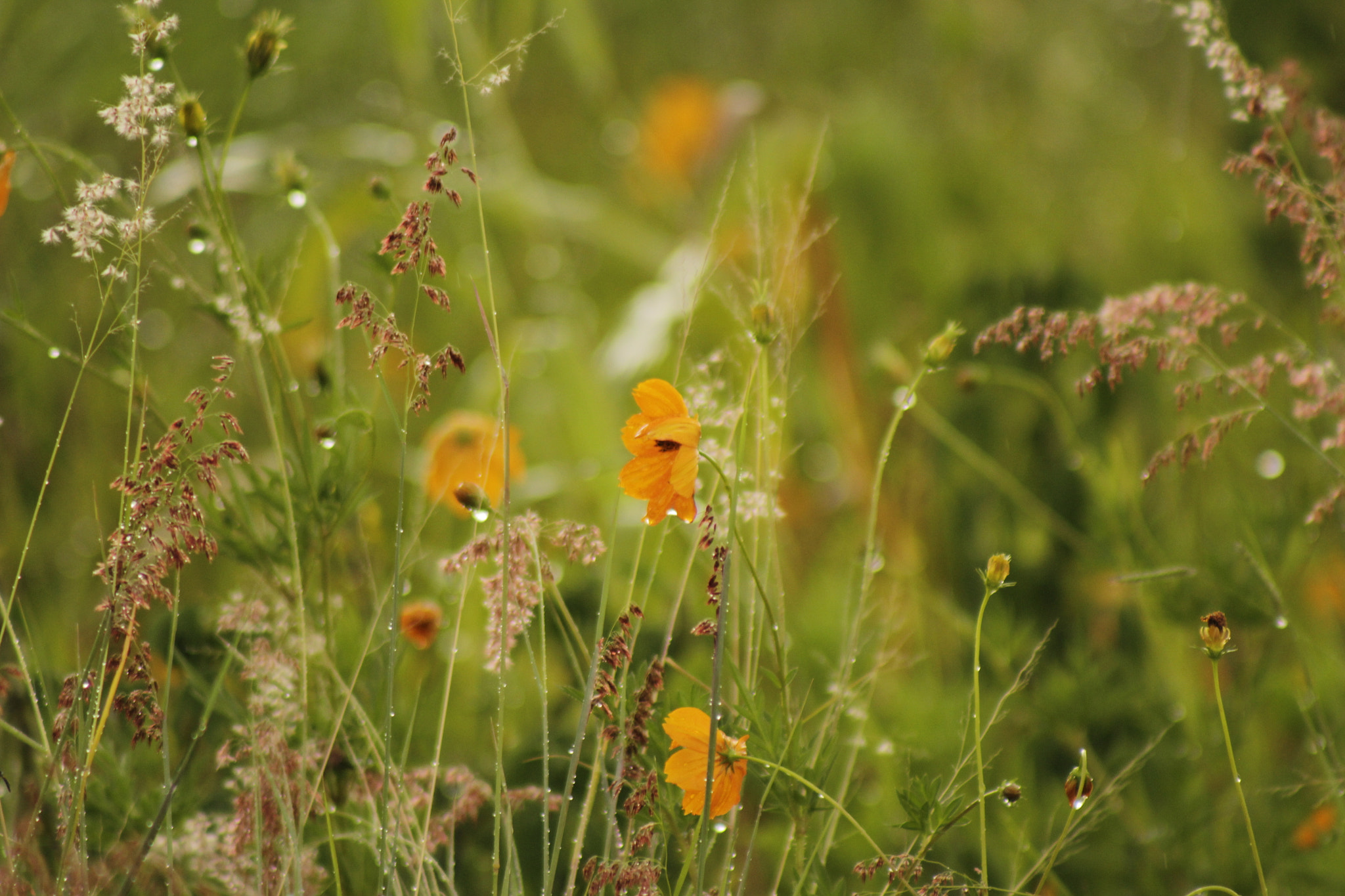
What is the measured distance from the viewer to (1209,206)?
1.39 meters

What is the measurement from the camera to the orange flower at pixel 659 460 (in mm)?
373

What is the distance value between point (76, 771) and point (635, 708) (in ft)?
0.70

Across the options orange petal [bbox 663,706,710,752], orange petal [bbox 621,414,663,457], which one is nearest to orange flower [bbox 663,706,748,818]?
orange petal [bbox 663,706,710,752]

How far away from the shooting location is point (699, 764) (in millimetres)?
375

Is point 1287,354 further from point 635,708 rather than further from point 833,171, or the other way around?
point 833,171

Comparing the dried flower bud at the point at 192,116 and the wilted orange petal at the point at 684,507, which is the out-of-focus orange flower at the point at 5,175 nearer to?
the dried flower bud at the point at 192,116

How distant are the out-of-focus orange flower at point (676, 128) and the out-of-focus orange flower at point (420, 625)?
4.26ft

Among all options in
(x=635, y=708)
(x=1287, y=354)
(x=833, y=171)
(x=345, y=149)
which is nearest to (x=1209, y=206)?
(x=833, y=171)

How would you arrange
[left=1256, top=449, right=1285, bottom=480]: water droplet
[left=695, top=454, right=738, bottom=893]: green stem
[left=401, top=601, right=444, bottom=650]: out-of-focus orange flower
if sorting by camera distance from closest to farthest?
[left=695, top=454, right=738, bottom=893]: green stem
[left=401, top=601, right=444, bottom=650]: out-of-focus orange flower
[left=1256, top=449, right=1285, bottom=480]: water droplet

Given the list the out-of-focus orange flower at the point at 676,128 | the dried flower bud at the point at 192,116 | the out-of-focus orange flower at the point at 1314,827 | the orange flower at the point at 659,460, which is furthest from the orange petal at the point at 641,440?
the out-of-focus orange flower at the point at 676,128

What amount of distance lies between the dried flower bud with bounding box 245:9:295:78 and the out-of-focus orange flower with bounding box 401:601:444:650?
0.87ft

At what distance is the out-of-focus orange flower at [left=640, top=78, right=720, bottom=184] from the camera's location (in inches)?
69.9

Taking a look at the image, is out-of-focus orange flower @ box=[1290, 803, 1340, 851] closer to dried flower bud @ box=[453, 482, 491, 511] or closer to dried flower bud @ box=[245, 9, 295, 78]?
dried flower bud @ box=[453, 482, 491, 511]

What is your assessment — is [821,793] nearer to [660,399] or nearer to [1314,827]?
[660,399]
